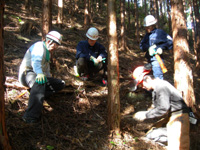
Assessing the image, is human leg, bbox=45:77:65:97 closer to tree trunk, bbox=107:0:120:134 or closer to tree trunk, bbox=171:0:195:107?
tree trunk, bbox=107:0:120:134

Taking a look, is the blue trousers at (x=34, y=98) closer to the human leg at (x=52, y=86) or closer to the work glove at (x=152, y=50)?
the human leg at (x=52, y=86)

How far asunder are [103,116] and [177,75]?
1.78 m

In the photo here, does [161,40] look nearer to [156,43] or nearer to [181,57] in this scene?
[156,43]

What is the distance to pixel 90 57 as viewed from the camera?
15.6 ft

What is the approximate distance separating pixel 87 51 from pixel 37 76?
209 centimetres

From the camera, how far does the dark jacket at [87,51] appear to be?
4773mm

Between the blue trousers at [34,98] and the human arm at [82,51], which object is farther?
the human arm at [82,51]

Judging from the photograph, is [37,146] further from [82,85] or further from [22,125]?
[82,85]

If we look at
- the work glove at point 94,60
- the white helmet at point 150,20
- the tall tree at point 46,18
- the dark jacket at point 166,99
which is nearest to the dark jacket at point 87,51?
the work glove at point 94,60

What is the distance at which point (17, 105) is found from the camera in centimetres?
346

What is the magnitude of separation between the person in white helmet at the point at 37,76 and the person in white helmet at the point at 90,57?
1167mm

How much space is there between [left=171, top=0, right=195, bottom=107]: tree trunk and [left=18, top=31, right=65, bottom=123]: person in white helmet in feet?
8.00

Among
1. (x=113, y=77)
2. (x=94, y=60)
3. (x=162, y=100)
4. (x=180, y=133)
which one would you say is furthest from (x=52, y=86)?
(x=180, y=133)

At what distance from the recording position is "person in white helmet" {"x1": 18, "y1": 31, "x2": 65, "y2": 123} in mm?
3023
